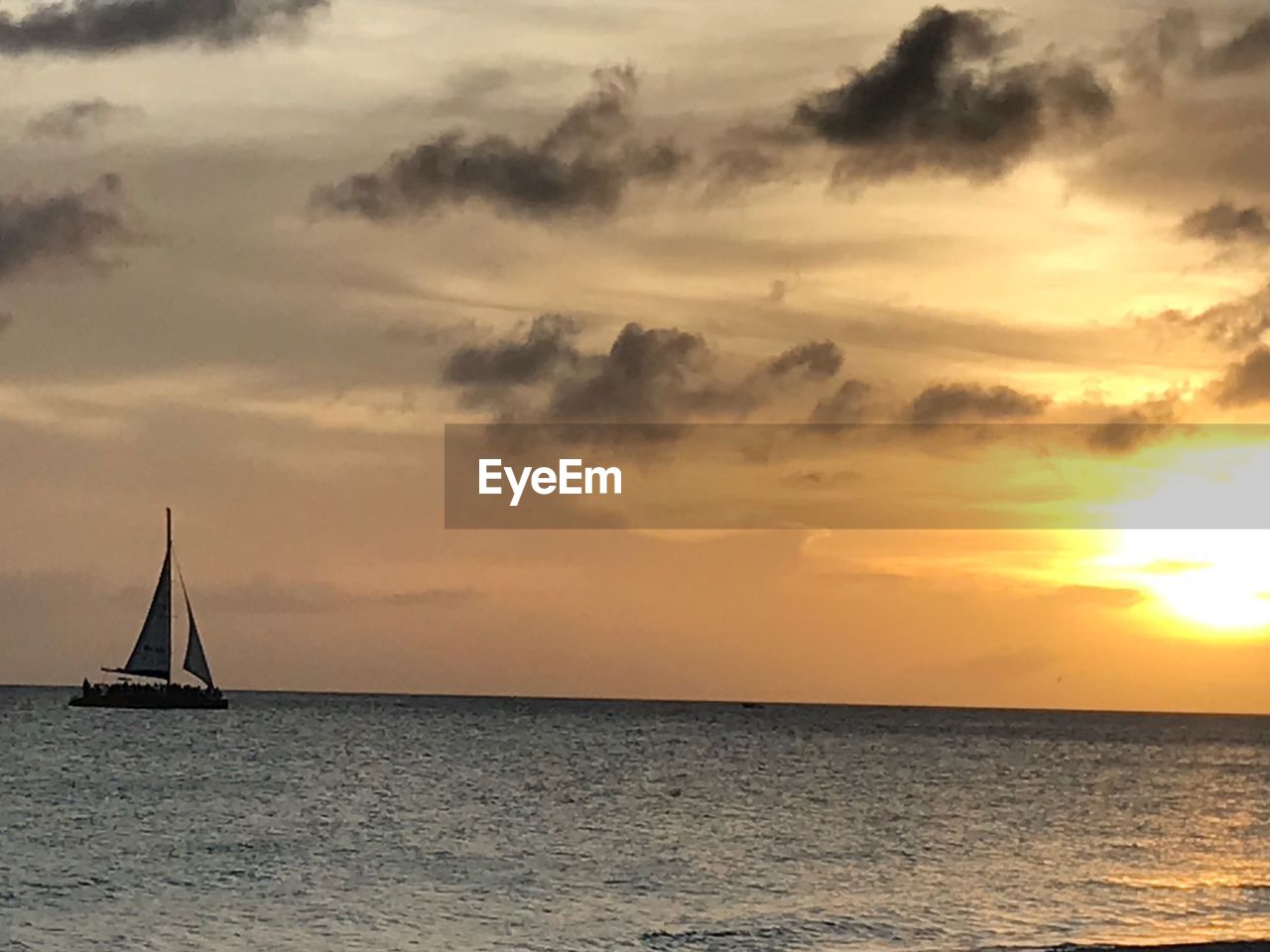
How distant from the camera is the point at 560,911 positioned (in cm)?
5159

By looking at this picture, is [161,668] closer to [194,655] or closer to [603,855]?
[194,655]

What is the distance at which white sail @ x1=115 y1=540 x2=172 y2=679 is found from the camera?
172 m

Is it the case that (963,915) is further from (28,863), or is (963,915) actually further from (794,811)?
(794,811)

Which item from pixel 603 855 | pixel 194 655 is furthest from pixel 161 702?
pixel 603 855

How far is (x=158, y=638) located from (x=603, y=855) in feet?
378

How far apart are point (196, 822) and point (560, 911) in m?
31.6

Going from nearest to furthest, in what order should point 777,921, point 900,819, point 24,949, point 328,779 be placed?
point 24,949 < point 777,921 < point 900,819 < point 328,779

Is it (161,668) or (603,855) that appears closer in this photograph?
(603,855)

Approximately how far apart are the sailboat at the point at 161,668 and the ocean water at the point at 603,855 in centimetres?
3812

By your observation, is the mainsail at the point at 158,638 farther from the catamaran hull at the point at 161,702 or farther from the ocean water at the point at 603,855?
the ocean water at the point at 603,855

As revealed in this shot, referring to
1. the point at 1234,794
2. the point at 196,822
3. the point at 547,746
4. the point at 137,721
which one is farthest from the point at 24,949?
the point at 137,721

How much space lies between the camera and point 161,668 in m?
174

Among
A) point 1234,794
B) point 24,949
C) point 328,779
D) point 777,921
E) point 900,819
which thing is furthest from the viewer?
point 1234,794

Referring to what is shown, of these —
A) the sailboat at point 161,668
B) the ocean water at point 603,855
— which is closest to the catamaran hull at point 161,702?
the sailboat at point 161,668
